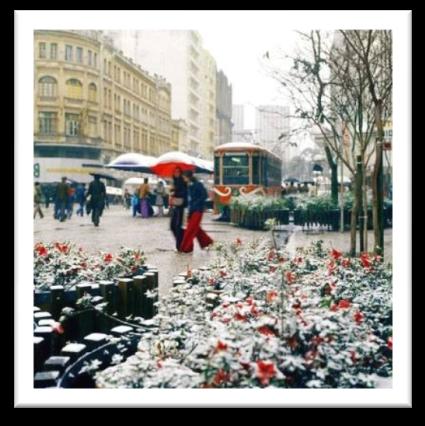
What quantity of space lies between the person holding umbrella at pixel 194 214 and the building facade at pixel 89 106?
285 mm

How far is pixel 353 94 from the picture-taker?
471cm

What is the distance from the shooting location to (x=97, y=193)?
15.0 feet

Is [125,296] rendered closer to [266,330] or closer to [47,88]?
[266,330]

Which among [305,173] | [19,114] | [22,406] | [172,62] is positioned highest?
[172,62]

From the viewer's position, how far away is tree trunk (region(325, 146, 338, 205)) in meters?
4.70

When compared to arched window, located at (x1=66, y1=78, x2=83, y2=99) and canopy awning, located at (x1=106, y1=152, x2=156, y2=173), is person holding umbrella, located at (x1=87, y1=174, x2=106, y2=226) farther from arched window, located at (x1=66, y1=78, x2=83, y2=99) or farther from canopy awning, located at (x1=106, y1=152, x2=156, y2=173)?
arched window, located at (x1=66, y1=78, x2=83, y2=99)

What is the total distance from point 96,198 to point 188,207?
0.61m

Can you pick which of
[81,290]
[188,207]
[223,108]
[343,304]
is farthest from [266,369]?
[223,108]

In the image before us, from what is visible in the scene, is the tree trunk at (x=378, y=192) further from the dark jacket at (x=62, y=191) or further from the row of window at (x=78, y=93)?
the dark jacket at (x=62, y=191)

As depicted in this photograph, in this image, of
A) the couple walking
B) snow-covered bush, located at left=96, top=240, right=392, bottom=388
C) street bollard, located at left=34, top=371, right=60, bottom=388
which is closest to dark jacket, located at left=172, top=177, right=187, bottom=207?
the couple walking

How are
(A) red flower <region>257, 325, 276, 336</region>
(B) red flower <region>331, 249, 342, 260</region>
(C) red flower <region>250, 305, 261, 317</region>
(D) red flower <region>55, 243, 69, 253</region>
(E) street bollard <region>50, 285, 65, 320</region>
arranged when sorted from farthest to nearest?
(B) red flower <region>331, 249, 342, 260</region>, (D) red flower <region>55, 243, 69, 253</region>, (E) street bollard <region>50, 285, 65, 320</region>, (C) red flower <region>250, 305, 261, 317</region>, (A) red flower <region>257, 325, 276, 336</region>
